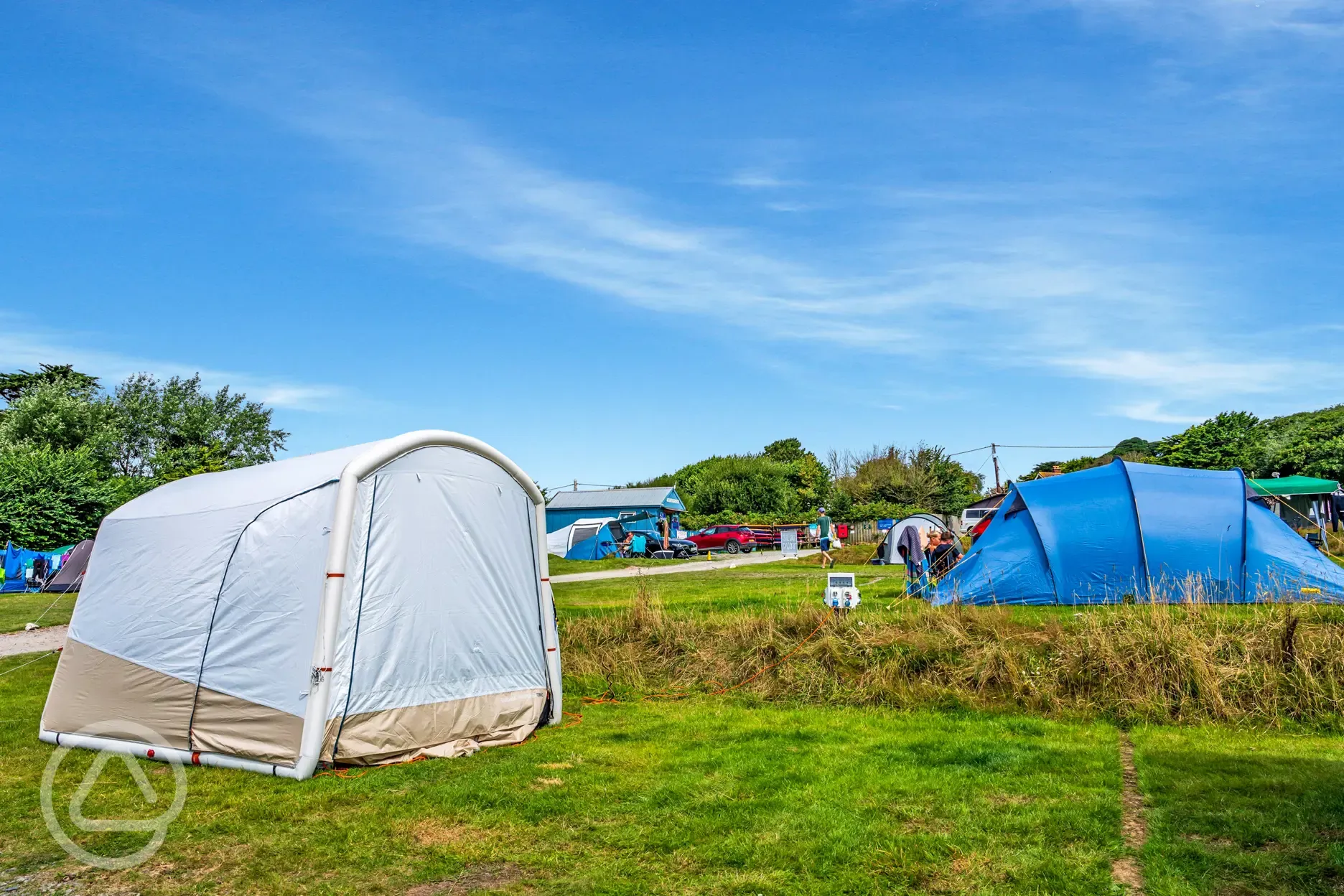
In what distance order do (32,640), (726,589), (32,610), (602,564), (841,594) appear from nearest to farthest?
(841,594), (32,640), (726,589), (32,610), (602,564)

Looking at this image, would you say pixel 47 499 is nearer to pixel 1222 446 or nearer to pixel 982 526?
pixel 982 526

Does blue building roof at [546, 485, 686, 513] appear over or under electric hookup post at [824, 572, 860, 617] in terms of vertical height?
over

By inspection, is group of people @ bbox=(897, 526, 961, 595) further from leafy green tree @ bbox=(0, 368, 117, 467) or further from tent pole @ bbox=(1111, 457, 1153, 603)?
leafy green tree @ bbox=(0, 368, 117, 467)

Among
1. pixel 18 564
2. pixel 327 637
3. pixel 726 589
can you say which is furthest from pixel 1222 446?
pixel 18 564

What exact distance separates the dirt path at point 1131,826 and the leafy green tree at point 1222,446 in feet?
106

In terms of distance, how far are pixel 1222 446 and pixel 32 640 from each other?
124 feet

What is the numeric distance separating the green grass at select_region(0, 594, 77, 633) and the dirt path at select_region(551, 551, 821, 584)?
10400mm

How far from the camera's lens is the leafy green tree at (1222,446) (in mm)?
35938

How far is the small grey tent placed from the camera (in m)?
24.8

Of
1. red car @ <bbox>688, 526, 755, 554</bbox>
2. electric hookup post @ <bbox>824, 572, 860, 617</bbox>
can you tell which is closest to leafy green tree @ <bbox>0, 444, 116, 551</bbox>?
red car @ <bbox>688, 526, 755, 554</bbox>

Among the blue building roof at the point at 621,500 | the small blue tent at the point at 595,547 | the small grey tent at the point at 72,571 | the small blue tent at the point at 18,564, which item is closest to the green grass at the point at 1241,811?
the small grey tent at the point at 72,571

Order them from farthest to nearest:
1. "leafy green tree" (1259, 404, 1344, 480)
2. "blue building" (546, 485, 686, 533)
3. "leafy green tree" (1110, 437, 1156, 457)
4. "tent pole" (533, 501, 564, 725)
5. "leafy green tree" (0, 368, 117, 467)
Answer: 1. "leafy green tree" (1110, 437, 1156, 457)
2. "blue building" (546, 485, 686, 533)
3. "leafy green tree" (0, 368, 117, 467)
4. "leafy green tree" (1259, 404, 1344, 480)
5. "tent pole" (533, 501, 564, 725)

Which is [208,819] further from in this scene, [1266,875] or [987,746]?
[1266,875]

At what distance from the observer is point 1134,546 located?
1377cm
